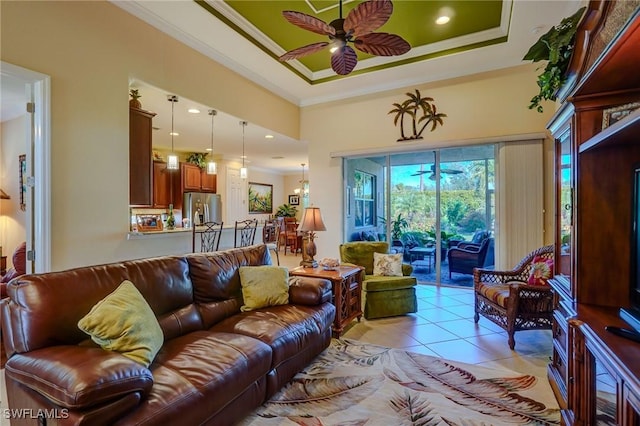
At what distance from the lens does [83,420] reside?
1186 mm

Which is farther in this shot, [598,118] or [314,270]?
[314,270]

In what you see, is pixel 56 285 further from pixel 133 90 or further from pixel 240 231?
pixel 240 231

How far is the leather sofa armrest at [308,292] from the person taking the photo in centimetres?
274

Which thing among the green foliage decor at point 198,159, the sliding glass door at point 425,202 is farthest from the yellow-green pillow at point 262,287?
the green foliage decor at point 198,159

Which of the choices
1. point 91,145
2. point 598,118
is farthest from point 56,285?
point 598,118

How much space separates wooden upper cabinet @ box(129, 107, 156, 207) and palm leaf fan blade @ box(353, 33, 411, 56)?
7.92 feet

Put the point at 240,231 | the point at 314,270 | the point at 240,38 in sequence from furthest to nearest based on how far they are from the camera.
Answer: the point at 240,231
the point at 240,38
the point at 314,270

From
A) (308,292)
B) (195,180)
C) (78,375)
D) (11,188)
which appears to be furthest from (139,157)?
(195,180)

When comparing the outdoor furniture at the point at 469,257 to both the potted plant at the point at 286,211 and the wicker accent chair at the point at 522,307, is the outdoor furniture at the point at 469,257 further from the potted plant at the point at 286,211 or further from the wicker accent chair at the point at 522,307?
the potted plant at the point at 286,211

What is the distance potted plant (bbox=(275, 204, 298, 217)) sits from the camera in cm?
1073

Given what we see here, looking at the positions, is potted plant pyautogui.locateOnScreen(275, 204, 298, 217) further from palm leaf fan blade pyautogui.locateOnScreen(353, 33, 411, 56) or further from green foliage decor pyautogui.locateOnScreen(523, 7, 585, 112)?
green foliage decor pyautogui.locateOnScreen(523, 7, 585, 112)

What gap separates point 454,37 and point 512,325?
3.46 m

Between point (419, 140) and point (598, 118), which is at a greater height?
point (419, 140)

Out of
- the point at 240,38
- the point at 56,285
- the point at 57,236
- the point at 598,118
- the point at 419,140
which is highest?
the point at 240,38
